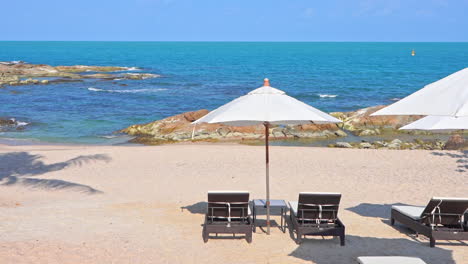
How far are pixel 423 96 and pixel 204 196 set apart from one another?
808 cm

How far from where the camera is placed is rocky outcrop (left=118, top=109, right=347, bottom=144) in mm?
26688

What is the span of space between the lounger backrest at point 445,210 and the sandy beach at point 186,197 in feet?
1.41

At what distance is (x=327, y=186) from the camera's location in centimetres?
1420

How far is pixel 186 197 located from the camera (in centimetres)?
1277

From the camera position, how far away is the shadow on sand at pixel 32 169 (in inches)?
565

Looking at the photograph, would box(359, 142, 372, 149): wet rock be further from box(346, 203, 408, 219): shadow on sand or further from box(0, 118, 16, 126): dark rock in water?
box(0, 118, 16, 126): dark rock in water

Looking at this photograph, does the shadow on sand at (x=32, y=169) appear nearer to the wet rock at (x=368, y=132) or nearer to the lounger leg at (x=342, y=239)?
the lounger leg at (x=342, y=239)

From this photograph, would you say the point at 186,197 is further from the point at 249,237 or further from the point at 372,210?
the point at 372,210

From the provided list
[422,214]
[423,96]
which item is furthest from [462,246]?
[423,96]

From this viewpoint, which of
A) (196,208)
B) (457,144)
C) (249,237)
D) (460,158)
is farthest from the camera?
(457,144)

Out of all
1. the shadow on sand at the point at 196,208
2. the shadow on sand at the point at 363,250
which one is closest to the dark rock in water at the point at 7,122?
the shadow on sand at the point at 196,208

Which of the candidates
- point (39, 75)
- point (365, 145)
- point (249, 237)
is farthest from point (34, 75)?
point (249, 237)

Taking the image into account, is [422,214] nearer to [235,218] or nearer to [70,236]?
[235,218]

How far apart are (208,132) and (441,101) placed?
22.3 m
